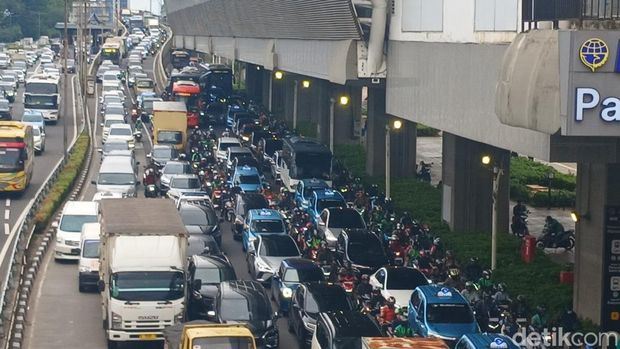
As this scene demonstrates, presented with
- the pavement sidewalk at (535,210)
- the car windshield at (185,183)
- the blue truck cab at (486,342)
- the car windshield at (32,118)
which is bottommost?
the pavement sidewalk at (535,210)

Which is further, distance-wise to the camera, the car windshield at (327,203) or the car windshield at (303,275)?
the car windshield at (327,203)

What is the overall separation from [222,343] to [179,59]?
354 feet

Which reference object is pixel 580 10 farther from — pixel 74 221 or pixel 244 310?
pixel 74 221

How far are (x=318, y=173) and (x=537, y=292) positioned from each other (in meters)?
19.1

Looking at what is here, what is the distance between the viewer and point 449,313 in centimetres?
2839

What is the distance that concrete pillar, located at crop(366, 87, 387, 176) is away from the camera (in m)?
57.1

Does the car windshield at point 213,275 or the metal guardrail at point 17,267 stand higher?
the car windshield at point 213,275

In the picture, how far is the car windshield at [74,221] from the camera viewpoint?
128 ft

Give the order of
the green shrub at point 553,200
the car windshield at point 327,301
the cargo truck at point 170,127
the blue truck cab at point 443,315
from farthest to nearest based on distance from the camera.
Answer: the cargo truck at point 170,127 < the green shrub at point 553,200 < the car windshield at point 327,301 < the blue truck cab at point 443,315

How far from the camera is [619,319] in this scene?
30031 mm

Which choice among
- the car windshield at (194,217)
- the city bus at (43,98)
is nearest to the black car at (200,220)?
the car windshield at (194,217)

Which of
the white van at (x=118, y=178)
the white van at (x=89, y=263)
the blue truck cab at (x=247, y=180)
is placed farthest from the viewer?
the blue truck cab at (x=247, y=180)

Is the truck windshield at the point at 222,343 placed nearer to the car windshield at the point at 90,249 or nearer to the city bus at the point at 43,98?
the car windshield at the point at 90,249

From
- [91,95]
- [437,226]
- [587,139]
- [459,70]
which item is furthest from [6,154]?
[91,95]
